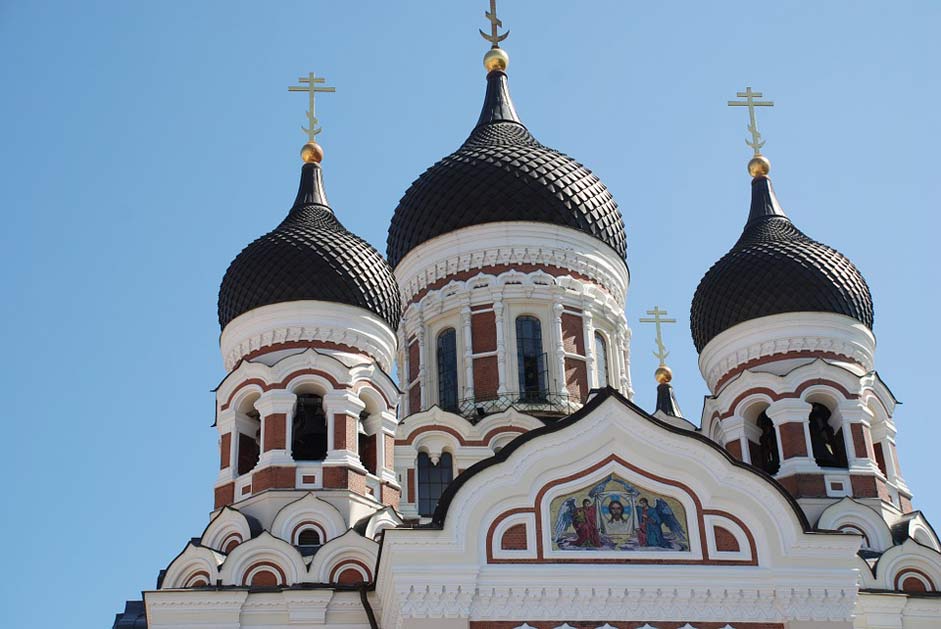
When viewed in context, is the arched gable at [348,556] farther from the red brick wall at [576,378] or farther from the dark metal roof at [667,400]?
the dark metal roof at [667,400]

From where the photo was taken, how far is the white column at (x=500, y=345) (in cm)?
2139

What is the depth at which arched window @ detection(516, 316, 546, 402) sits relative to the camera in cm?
2142

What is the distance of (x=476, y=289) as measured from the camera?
2203 cm

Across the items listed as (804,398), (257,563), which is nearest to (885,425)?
(804,398)

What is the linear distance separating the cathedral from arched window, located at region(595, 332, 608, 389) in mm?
60

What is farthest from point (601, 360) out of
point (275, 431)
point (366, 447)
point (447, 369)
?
point (275, 431)

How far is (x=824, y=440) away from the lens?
68.0ft

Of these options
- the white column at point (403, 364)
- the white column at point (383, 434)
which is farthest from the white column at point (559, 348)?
the white column at point (383, 434)

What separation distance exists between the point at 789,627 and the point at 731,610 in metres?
0.60

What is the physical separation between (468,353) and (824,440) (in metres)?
5.01

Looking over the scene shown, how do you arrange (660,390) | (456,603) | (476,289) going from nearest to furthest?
(456,603)
(476,289)
(660,390)

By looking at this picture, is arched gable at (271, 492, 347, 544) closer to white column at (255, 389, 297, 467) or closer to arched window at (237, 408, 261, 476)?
white column at (255, 389, 297, 467)

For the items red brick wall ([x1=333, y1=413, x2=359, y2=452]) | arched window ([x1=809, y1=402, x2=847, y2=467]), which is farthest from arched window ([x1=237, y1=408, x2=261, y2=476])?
arched window ([x1=809, y1=402, x2=847, y2=467])

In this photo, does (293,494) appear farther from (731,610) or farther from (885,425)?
(885,425)
